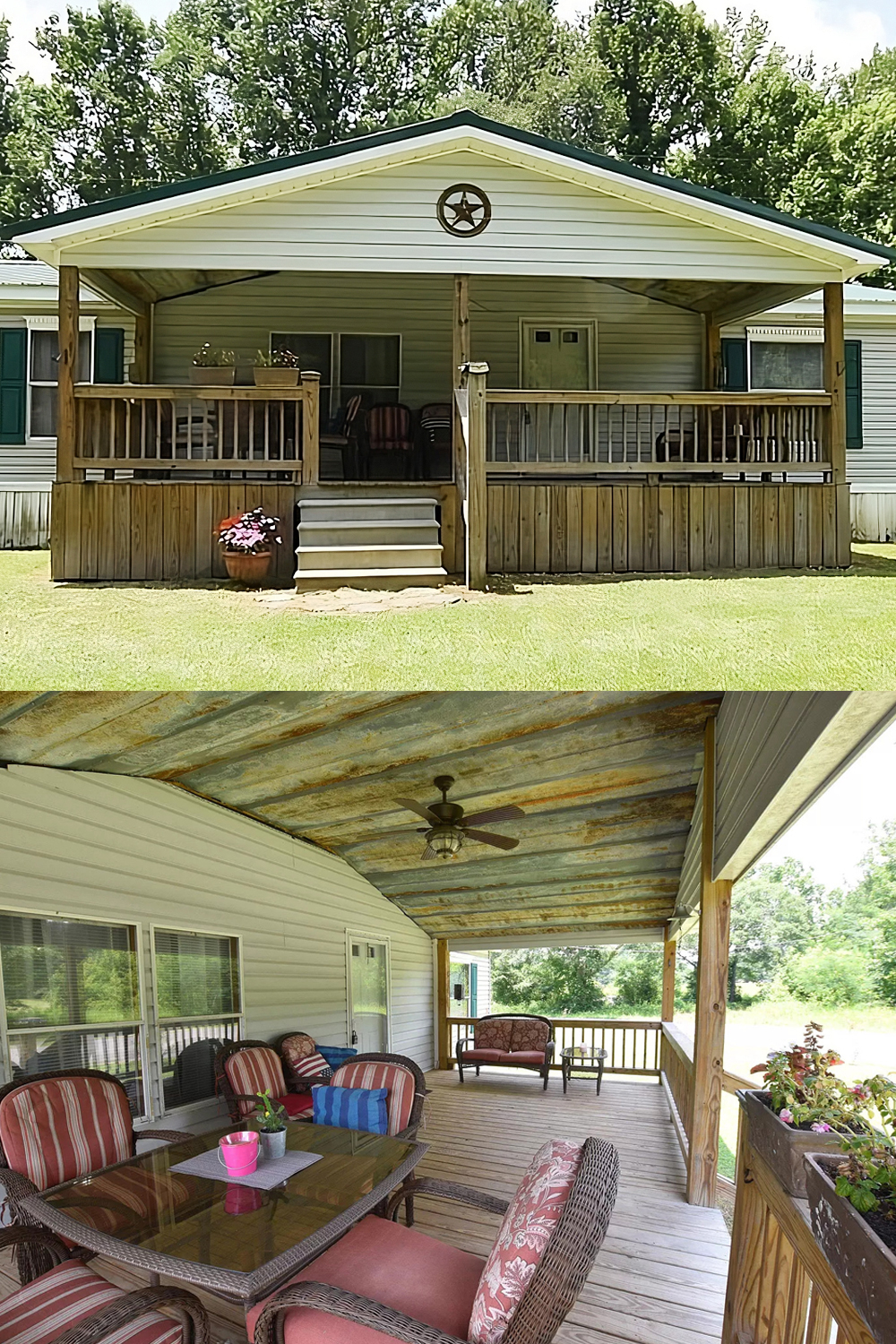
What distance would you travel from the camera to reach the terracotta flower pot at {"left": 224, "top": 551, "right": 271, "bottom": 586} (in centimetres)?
747

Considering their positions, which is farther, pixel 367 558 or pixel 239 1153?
pixel 367 558

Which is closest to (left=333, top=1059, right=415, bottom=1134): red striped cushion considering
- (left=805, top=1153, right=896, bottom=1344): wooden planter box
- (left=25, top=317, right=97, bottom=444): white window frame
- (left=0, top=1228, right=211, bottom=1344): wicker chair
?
(left=0, top=1228, right=211, bottom=1344): wicker chair

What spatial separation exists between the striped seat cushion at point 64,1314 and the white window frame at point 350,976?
6.25m

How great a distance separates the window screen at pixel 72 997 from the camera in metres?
4.77

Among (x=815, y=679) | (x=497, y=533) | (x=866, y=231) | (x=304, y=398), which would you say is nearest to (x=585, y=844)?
(x=497, y=533)

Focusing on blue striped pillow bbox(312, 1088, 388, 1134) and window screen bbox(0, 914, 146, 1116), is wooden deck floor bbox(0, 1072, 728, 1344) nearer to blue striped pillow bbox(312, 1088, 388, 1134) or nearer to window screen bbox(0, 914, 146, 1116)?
blue striped pillow bbox(312, 1088, 388, 1134)

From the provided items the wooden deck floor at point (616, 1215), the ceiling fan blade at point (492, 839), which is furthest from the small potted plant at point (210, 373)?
the wooden deck floor at point (616, 1215)

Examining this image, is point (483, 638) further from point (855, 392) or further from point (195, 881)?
point (855, 392)

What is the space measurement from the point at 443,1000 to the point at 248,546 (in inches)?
290

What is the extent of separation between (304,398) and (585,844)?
4.14 metres

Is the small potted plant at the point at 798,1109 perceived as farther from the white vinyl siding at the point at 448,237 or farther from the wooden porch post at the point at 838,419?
the white vinyl siding at the point at 448,237

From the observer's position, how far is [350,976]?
953 centimetres

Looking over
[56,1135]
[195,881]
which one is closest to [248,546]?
[195,881]

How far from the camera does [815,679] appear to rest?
4.16 meters
